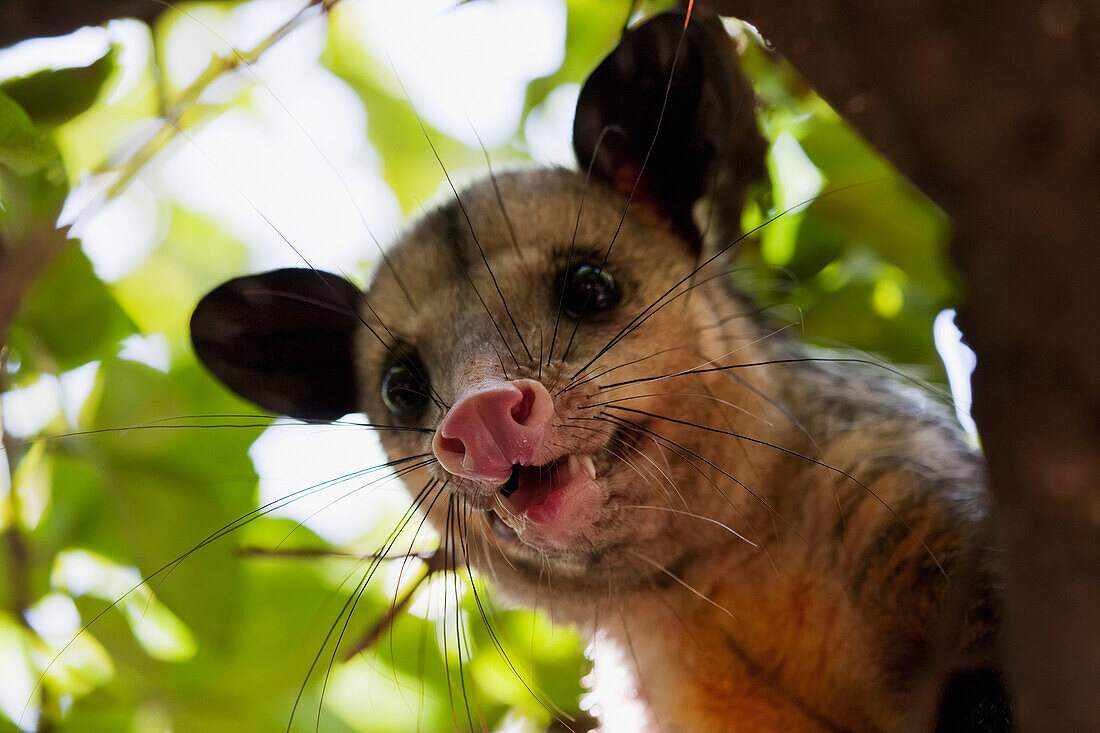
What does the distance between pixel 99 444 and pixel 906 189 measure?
218 centimetres

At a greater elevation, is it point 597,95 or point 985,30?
point 597,95

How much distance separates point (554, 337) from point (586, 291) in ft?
0.70

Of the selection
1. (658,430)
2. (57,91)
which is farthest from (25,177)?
(658,430)

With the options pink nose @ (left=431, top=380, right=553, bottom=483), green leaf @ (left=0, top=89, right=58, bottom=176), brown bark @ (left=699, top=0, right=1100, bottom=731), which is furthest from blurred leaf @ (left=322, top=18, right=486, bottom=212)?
brown bark @ (left=699, top=0, right=1100, bottom=731)

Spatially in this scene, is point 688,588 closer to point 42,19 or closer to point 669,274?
point 669,274

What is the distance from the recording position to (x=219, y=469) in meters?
2.59

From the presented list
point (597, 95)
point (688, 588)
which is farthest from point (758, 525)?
point (597, 95)

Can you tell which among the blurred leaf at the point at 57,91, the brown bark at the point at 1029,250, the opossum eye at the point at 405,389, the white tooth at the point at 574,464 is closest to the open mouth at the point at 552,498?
the white tooth at the point at 574,464

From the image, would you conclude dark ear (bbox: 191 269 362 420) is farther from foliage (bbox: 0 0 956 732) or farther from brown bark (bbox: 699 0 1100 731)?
brown bark (bbox: 699 0 1100 731)

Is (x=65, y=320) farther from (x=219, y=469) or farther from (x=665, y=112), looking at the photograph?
(x=665, y=112)

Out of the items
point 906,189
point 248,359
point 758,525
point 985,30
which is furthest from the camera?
point 248,359

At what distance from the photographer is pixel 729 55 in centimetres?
255

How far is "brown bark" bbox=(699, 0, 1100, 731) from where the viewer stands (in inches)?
37.3

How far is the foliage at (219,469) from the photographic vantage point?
2.48 meters
